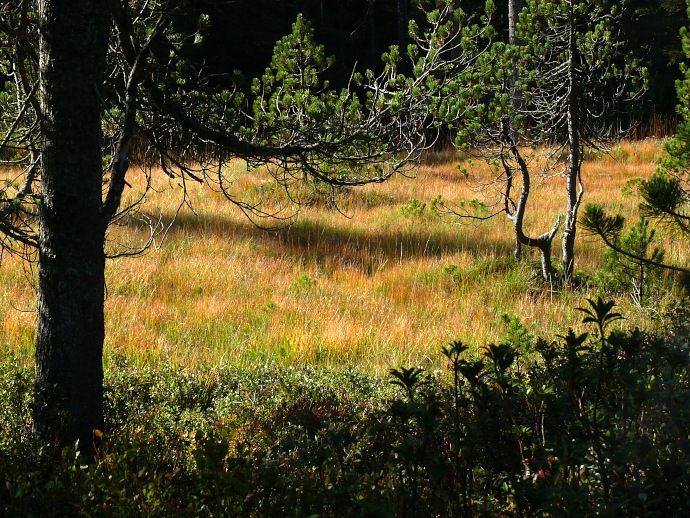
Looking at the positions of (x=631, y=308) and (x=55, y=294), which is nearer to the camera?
(x=55, y=294)

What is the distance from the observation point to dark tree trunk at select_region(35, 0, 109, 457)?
3557 mm

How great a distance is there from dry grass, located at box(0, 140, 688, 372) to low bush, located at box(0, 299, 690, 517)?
150cm

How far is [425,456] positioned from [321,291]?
16.1ft

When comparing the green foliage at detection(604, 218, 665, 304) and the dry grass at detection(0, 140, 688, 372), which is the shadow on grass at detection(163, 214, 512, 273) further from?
the green foliage at detection(604, 218, 665, 304)

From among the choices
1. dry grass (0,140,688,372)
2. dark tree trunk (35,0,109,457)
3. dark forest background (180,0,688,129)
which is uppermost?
Result: dark forest background (180,0,688,129)

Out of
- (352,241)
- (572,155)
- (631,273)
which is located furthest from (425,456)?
(352,241)

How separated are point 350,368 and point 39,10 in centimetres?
325

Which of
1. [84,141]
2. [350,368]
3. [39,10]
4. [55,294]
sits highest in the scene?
[39,10]

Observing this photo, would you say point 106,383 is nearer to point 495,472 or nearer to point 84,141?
point 84,141

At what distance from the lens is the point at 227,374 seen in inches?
209

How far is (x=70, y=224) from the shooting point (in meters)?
3.62

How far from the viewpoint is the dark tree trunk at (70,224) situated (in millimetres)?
3557

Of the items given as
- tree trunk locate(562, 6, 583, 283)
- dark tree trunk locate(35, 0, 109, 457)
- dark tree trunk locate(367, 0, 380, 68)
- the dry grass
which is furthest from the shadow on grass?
dark tree trunk locate(367, 0, 380, 68)

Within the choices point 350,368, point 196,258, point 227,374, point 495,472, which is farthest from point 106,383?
point 196,258
